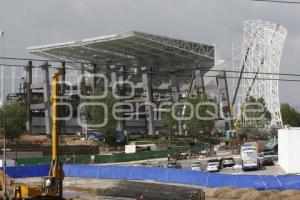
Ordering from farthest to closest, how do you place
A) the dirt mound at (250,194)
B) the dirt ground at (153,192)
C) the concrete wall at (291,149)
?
the concrete wall at (291,149), the dirt ground at (153,192), the dirt mound at (250,194)

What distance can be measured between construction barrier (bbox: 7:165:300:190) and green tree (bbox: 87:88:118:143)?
5354cm

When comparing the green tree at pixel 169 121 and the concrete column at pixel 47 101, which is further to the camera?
the green tree at pixel 169 121

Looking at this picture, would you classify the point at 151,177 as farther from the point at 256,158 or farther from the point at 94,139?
the point at 94,139

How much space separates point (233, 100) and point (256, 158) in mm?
94762

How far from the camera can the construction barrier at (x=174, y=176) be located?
4662cm

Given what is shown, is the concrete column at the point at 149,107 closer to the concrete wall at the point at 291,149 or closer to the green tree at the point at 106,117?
the green tree at the point at 106,117

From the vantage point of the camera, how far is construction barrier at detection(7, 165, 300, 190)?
153ft

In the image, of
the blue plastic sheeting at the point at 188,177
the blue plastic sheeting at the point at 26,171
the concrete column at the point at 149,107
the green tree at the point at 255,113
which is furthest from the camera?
the green tree at the point at 255,113

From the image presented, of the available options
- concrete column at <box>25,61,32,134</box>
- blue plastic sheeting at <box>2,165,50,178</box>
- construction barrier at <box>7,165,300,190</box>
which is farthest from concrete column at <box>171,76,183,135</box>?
construction barrier at <box>7,165,300,190</box>

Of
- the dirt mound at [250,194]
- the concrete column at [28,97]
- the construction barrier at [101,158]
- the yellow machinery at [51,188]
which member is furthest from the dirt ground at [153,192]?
the concrete column at [28,97]

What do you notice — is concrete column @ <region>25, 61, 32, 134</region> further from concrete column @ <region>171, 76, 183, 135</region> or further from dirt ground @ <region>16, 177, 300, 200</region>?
dirt ground @ <region>16, 177, 300, 200</region>

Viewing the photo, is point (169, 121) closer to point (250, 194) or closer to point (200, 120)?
point (200, 120)

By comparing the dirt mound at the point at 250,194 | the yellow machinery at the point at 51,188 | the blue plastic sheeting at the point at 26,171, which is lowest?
the blue plastic sheeting at the point at 26,171

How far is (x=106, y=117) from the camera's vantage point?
125562mm
